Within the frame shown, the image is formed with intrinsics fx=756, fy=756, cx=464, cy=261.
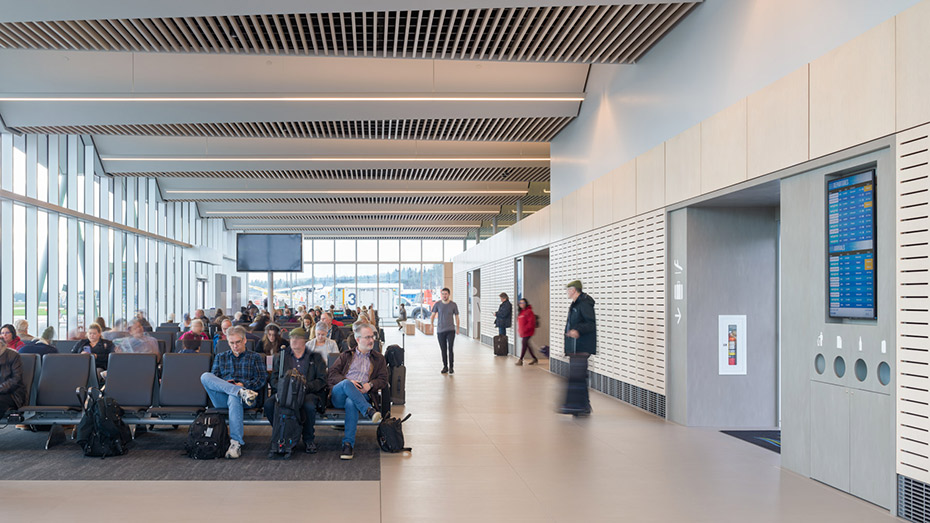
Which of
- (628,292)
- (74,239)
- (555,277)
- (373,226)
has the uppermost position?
(373,226)

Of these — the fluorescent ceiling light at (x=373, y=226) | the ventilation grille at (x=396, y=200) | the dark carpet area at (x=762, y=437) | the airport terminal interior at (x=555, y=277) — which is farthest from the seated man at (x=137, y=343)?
the fluorescent ceiling light at (x=373, y=226)

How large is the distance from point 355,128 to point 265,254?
8.97 meters

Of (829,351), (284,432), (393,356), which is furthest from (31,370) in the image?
(829,351)

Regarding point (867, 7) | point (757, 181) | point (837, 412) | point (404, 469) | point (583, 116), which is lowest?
point (404, 469)

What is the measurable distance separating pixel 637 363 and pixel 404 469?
4.47 metres

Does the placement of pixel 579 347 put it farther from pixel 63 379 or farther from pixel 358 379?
pixel 63 379

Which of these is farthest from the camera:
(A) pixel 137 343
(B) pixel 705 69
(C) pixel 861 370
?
(A) pixel 137 343

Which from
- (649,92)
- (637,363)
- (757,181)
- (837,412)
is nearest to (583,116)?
(649,92)

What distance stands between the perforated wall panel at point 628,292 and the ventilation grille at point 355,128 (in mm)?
2225

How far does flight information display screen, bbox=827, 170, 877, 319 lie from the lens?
5086 millimetres

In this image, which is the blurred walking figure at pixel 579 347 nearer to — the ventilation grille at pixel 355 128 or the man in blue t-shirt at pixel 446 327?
the ventilation grille at pixel 355 128

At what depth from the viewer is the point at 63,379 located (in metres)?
7.17

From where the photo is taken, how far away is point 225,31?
816 centimetres

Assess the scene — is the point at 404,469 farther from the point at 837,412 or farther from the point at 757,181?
the point at 757,181
